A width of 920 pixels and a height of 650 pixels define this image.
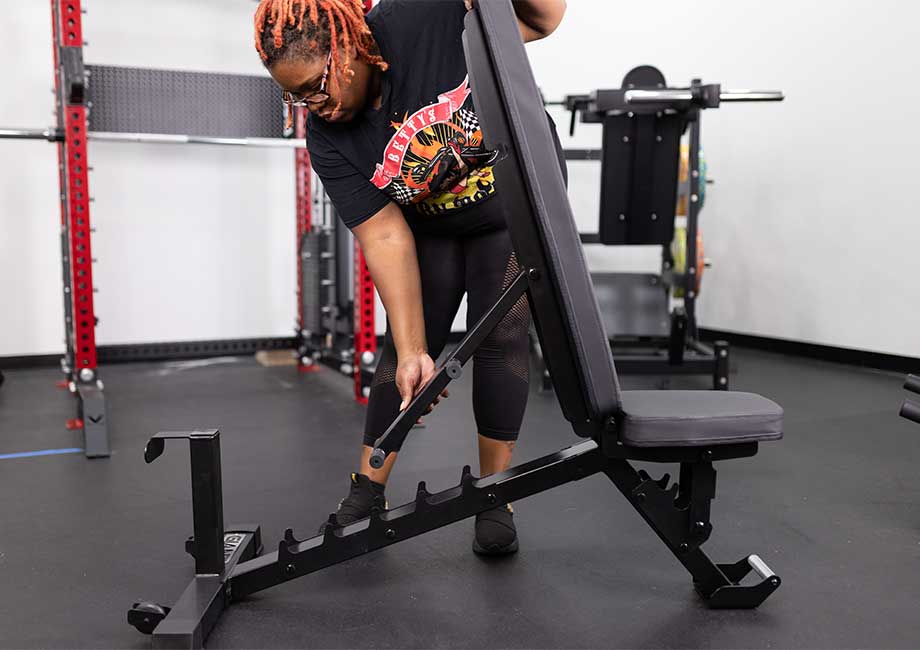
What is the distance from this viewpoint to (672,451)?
107 cm

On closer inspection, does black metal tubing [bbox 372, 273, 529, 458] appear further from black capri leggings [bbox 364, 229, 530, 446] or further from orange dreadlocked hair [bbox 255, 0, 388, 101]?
orange dreadlocked hair [bbox 255, 0, 388, 101]

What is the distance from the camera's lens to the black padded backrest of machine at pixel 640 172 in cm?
277

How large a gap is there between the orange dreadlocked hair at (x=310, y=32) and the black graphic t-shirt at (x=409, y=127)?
10cm

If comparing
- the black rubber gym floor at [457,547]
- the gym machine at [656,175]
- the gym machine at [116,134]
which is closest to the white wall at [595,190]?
the gym machine at [116,134]

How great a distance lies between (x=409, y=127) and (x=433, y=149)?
0.17 ft

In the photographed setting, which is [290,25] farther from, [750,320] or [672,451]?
[750,320]

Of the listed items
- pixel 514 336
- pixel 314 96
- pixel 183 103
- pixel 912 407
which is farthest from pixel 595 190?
pixel 314 96

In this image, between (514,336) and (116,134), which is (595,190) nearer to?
(116,134)

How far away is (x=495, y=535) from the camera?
142cm

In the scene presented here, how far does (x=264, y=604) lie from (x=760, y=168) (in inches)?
133

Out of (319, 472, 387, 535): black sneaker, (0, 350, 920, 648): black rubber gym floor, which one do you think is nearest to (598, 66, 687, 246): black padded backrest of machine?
(0, 350, 920, 648): black rubber gym floor

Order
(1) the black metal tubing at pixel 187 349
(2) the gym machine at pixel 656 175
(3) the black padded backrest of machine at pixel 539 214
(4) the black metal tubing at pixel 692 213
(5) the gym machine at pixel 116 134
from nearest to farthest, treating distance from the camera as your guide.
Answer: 1. (3) the black padded backrest of machine at pixel 539 214
2. (5) the gym machine at pixel 116 134
3. (2) the gym machine at pixel 656 175
4. (4) the black metal tubing at pixel 692 213
5. (1) the black metal tubing at pixel 187 349

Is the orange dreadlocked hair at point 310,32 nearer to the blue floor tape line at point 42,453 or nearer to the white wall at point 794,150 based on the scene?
the blue floor tape line at point 42,453

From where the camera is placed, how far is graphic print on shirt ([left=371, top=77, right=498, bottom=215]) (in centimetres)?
127
